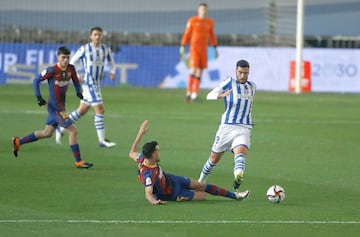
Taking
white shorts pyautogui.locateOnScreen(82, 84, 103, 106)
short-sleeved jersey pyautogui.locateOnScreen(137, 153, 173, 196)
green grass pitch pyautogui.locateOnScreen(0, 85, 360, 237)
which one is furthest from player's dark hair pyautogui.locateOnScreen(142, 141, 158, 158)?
white shorts pyautogui.locateOnScreen(82, 84, 103, 106)

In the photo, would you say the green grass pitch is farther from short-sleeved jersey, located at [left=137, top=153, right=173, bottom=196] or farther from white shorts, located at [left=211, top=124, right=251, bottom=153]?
white shorts, located at [left=211, top=124, right=251, bottom=153]

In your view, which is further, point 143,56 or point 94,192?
point 143,56

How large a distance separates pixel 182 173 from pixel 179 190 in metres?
2.74

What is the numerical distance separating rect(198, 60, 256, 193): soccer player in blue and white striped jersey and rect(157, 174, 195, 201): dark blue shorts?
1032 mm

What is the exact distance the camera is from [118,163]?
53.8 feet

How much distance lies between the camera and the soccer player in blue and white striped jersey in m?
13.5

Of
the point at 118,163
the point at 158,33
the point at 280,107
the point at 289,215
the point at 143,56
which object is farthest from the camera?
the point at 158,33

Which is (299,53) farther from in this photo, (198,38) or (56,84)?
(56,84)

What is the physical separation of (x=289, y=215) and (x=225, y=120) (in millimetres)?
2305

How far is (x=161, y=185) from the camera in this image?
12414 mm

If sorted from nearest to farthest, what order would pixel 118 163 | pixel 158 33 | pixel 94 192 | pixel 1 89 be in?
pixel 94 192, pixel 118 163, pixel 1 89, pixel 158 33

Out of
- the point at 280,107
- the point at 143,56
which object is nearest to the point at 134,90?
the point at 143,56

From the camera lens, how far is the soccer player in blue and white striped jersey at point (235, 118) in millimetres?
13508

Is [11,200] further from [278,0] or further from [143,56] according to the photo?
[278,0]
